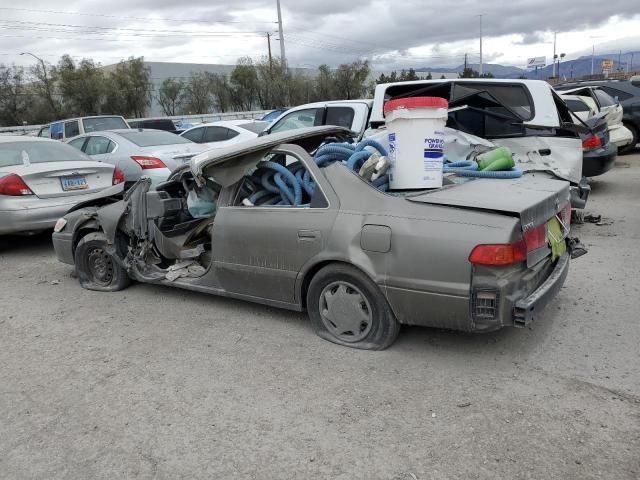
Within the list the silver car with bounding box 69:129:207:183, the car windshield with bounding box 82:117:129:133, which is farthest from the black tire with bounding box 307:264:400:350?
the car windshield with bounding box 82:117:129:133

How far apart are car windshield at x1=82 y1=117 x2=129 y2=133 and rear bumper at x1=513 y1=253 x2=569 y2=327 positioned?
1335 cm

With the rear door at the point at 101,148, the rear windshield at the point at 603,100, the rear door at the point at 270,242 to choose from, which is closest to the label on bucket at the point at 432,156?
the rear door at the point at 270,242

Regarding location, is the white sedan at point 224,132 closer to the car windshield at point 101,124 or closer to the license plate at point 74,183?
the car windshield at point 101,124

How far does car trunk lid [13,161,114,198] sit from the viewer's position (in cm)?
701

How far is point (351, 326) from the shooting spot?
12.9ft

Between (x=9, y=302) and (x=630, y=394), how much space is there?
5.44 m

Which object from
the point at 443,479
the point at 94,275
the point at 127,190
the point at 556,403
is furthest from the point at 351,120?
the point at 443,479

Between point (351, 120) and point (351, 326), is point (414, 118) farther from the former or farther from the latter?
point (351, 120)

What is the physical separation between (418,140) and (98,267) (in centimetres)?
354

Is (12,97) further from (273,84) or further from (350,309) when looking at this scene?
(350,309)

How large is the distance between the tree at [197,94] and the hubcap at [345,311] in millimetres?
45505

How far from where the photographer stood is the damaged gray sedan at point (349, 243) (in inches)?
133

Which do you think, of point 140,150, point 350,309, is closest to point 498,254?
point 350,309

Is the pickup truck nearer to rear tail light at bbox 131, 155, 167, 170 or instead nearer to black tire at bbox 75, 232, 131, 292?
black tire at bbox 75, 232, 131, 292
